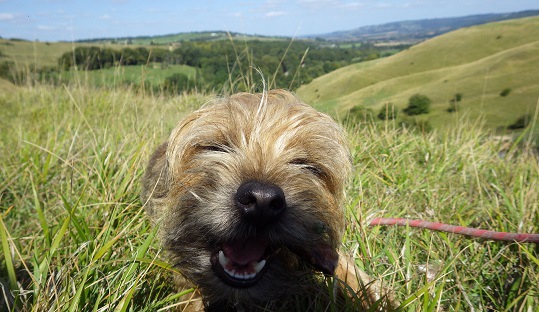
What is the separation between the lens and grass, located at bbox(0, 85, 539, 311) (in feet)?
7.56

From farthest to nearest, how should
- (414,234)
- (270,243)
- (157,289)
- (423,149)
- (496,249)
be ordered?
1. (423,149)
2. (414,234)
3. (496,249)
4. (157,289)
5. (270,243)

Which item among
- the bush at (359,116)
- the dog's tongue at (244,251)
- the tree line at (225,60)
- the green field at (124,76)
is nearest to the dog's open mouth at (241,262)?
the dog's tongue at (244,251)

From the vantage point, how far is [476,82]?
44.7m

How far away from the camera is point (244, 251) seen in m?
2.33

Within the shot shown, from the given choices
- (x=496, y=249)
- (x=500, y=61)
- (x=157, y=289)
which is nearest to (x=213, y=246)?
(x=157, y=289)

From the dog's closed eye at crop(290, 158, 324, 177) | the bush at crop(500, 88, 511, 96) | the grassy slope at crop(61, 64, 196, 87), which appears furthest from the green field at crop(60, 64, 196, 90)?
the bush at crop(500, 88, 511, 96)

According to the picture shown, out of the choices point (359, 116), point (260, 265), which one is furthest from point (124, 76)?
point (260, 265)

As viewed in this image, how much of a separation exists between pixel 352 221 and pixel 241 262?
4.48 feet

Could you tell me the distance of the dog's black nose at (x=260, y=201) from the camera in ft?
6.84

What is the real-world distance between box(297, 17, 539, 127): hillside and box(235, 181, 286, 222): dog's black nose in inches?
797

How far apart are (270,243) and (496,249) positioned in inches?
80.1

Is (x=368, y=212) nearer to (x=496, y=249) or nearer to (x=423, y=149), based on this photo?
(x=496, y=249)

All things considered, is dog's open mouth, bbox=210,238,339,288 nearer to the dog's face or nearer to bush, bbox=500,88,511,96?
the dog's face

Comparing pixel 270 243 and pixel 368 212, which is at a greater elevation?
pixel 270 243
